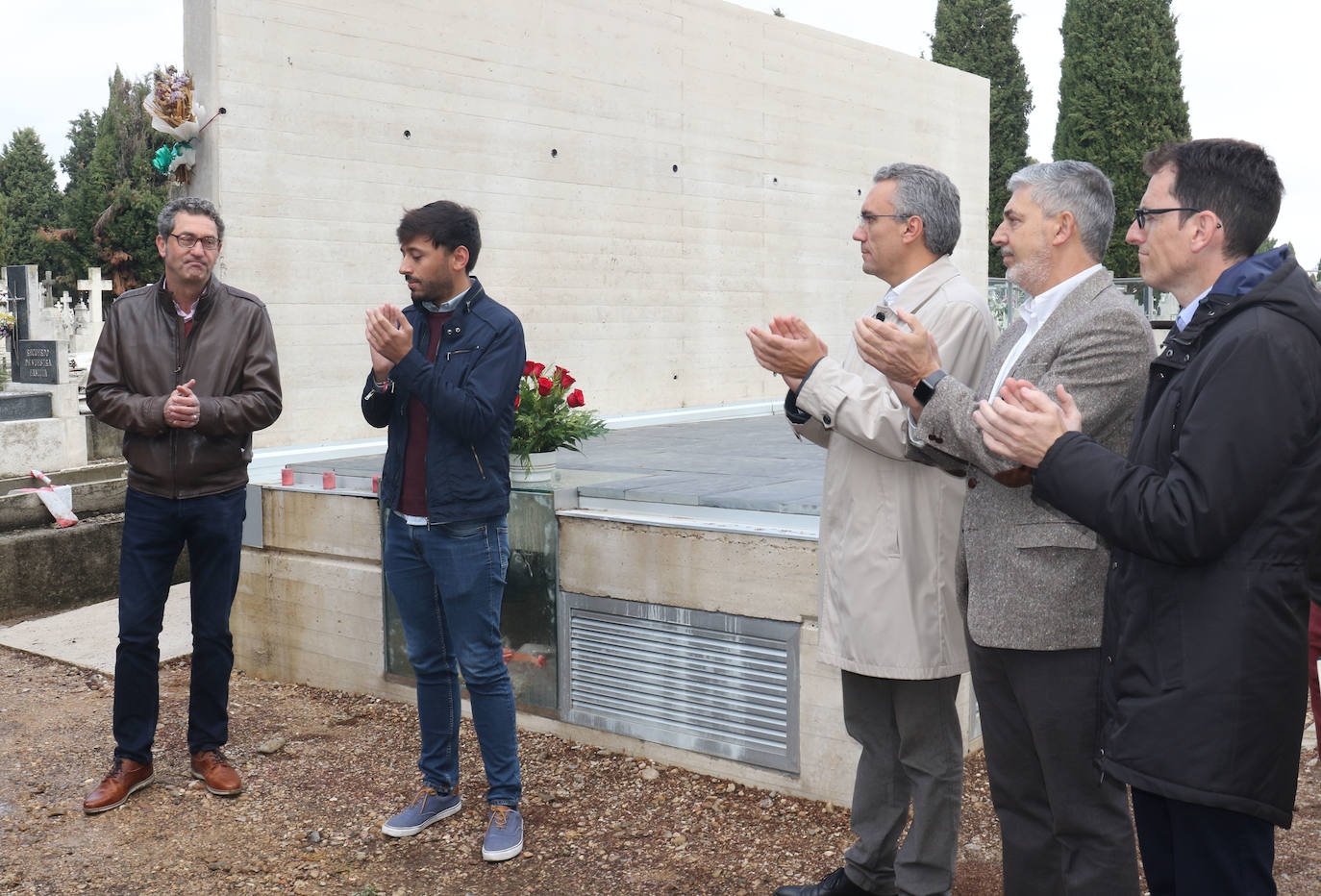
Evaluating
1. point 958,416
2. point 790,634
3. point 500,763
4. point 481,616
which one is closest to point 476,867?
point 500,763

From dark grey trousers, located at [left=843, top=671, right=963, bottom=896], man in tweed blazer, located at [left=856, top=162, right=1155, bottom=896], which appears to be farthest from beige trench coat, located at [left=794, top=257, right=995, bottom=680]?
man in tweed blazer, located at [left=856, top=162, right=1155, bottom=896]

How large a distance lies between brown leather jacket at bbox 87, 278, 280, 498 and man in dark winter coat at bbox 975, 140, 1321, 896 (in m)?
2.88

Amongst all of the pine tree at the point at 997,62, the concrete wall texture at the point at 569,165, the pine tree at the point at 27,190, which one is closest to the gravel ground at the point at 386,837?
the concrete wall texture at the point at 569,165

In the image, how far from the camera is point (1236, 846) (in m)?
1.84

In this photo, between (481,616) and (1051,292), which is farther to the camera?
(481,616)

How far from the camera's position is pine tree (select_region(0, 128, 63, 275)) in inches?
1769

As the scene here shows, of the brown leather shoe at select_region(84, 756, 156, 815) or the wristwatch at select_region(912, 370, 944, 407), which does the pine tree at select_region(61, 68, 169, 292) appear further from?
the wristwatch at select_region(912, 370, 944, 407)

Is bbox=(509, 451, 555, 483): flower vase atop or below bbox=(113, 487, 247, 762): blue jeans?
atop

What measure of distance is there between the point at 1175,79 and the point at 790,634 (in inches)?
1057

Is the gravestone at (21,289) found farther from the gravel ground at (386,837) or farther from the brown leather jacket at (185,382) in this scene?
the brown leather jacket at (185,382)

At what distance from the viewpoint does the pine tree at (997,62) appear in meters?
29.0

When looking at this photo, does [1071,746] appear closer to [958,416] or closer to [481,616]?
[958,416]

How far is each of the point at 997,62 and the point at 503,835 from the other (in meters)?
29.5

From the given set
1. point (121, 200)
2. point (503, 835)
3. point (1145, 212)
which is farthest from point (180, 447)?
point (121, 200)
